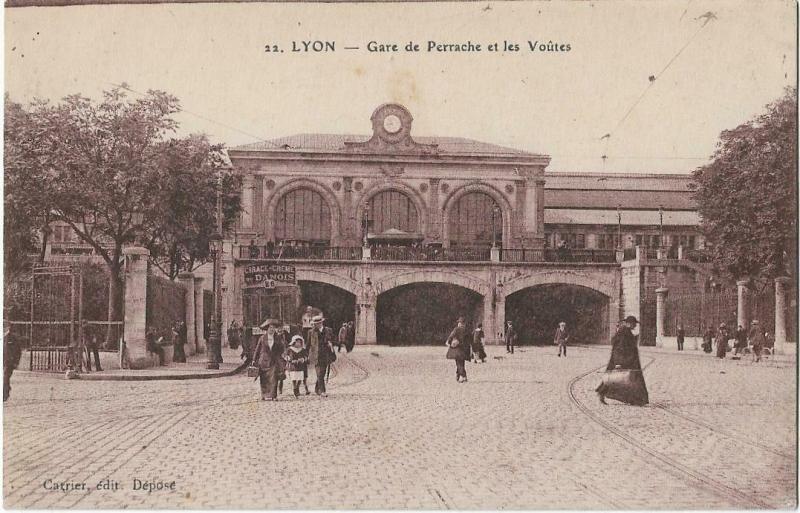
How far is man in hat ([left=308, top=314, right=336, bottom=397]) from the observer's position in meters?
13.8

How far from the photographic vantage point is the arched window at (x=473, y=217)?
40.8 metres

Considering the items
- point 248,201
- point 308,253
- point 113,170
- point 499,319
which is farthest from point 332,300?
point 113,170

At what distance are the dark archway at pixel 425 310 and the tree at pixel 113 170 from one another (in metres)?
18.6

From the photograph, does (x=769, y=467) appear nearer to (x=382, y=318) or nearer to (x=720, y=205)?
(x=720, y=205)

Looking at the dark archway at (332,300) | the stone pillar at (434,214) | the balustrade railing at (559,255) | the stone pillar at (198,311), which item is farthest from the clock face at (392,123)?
the stone pillar at (434,214)

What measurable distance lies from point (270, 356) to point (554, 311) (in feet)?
95.2

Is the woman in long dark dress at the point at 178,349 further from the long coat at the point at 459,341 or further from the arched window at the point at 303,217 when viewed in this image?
the arched window at the point at 303,217

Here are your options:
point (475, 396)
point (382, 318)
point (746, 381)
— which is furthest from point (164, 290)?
point (382, 318)

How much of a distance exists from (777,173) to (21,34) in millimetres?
12541

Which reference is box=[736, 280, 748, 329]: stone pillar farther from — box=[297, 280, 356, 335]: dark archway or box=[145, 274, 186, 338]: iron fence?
box=[297, 280, 356, 335]: dark archway

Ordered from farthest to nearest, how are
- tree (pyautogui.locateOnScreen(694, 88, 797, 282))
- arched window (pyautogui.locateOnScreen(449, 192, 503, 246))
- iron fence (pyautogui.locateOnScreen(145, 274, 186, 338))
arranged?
arched window (pyautogui.locateOnScreen(449, 192, 503, 246)) < iron fence (pyautogui.locateOnScreen(145, 274, 186, 338)) < tree (pyautogui.locateOnScreen(694, 88, 797, 282))

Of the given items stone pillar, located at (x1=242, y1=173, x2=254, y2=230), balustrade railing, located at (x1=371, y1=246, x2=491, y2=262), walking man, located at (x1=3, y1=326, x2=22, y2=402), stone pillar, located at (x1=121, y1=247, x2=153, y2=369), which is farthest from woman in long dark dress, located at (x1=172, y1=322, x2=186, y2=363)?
balustrade railing, located at (x1=371, y1=246, x2=491, y2=262)

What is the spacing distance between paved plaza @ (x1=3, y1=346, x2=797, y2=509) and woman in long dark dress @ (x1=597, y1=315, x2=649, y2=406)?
0.34 m

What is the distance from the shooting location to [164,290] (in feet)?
66.4
